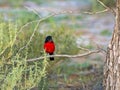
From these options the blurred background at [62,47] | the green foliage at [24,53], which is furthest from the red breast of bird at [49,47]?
the blurred background at [62,47]

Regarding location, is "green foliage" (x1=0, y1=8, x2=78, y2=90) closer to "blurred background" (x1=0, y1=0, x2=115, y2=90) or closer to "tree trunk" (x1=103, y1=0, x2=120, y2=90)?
"blurred background" (x1=0, y1=0, x2=115, y2=90)

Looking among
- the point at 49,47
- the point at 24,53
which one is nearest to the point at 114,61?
the point at 49,47

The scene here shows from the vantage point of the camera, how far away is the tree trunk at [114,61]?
21.0 ft

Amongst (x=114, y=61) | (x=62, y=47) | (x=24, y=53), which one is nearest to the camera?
(x=114, y=61)

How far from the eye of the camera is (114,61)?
6.42 metres

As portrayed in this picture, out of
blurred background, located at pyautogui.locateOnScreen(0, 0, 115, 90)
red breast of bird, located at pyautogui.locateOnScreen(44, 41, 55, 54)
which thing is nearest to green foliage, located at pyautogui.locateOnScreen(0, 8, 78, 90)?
blurred background, located at pyautogui.locateOnScreen(0, 0, 115, 90)

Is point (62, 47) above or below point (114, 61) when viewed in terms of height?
below

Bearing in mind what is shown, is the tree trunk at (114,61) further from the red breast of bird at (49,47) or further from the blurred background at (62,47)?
the red breast of bird at (49,47)

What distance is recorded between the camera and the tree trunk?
639 centimetres

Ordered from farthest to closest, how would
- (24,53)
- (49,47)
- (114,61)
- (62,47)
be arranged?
(62,47) < (49,47) < (24,53) < (114,61)

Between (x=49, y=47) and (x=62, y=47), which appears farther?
(x=62, y=47)

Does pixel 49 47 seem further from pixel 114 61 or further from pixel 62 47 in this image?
pixel 62 47

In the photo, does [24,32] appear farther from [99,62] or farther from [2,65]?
[99,62]

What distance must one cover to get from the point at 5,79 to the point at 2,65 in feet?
1.21
